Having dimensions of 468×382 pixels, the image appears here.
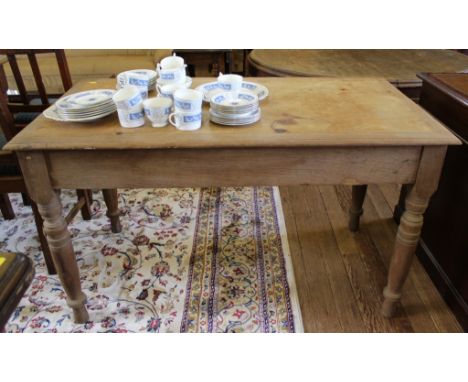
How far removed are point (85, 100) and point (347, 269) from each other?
1.36 metres

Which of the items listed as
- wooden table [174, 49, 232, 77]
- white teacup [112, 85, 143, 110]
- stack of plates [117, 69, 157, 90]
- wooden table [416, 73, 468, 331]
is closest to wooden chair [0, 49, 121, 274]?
stack of plates [117, 69, 157, 90]

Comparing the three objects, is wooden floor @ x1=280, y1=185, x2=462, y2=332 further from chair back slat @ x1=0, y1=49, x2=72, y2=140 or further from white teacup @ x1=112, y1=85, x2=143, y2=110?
chair back slat @ x1=0, y1=49, x2=72, y2=140

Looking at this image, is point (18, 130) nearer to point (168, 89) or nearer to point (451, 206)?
point (168, 89)

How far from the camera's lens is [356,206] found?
76.8 inches

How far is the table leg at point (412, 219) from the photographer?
1182mm

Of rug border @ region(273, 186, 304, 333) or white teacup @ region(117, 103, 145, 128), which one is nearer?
white teacup @ region(117, 103, 145, 128)

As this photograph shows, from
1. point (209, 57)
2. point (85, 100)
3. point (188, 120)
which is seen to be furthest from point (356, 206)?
point (209, 57)

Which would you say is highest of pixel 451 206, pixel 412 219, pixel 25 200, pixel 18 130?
pixel 18 130

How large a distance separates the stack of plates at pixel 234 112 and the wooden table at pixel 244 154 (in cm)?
3

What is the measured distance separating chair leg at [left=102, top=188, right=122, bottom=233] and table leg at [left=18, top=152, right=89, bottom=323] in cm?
57

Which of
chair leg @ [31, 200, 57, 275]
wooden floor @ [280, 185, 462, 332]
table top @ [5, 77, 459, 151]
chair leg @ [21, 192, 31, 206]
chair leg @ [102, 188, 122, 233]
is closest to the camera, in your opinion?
table top @ [5, 77, 459, 151]

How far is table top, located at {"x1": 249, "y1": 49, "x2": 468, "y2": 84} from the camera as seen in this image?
2.06 meters

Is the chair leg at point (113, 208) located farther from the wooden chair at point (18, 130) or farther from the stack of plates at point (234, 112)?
the stack of plates at point (234, 112)

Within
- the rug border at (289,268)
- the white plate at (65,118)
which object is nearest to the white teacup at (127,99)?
the white plate at (65,118)
